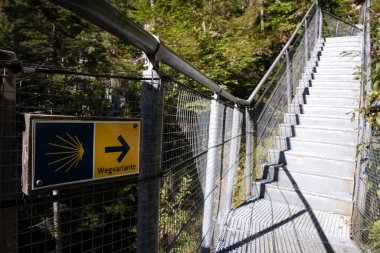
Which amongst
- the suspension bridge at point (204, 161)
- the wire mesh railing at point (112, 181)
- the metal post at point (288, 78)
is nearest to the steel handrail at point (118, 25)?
the suspension bridge at point (204, 161)

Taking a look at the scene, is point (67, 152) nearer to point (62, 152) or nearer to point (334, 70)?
point (62, 152)

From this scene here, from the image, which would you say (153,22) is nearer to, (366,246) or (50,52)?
(50,52)

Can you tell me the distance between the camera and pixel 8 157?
35.3 inches

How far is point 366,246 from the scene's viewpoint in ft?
9.11

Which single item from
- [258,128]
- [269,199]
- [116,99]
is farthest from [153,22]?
[116,99]

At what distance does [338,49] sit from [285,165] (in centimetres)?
442

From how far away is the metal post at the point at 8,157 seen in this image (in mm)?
841

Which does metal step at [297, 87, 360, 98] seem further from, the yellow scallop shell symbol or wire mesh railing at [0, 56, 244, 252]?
the yellow scallop shell symbol

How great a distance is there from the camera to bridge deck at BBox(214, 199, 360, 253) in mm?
2926

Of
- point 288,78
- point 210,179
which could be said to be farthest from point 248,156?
point 288,78

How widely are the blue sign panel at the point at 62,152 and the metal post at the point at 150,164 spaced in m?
0.28

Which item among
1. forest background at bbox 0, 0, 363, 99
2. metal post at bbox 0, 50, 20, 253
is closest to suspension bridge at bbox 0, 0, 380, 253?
metal post at bbox 0, 50, 20, 253

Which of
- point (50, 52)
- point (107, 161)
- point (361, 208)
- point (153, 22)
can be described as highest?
point (153, 22)

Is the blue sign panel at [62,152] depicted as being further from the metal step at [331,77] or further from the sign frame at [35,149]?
the metal step at [331,77]
